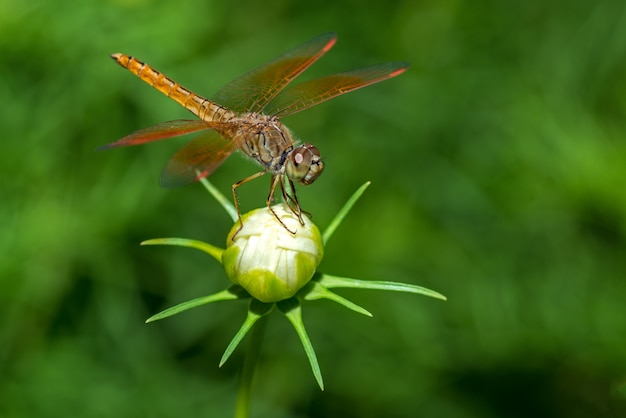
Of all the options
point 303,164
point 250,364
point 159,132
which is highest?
point 159,132

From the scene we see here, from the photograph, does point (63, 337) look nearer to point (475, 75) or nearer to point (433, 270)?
point (433, 270)

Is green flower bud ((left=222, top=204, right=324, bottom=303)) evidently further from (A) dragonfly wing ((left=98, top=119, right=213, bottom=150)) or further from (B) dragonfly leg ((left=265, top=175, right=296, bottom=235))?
(A) dragonfly wing ((left=98, top=119, right=213, bottom=150))

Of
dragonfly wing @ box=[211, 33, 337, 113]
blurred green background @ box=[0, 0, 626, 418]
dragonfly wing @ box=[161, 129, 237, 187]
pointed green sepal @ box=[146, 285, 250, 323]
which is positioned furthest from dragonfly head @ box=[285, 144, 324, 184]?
blurred green background @ box=[0, 0, 626, 418]

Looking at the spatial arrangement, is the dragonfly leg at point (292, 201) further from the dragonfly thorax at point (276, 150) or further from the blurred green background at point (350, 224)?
the blurred green background at point (350, 224)

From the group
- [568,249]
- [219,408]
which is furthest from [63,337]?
[568,249]

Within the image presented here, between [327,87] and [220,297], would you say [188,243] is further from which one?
[327,87]

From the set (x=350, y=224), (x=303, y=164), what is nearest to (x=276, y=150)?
(x=303, y=164)

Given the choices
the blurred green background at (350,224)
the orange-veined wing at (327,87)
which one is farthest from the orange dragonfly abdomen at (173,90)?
the blurred green background at (350,224)

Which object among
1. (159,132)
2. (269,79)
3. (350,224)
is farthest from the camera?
(350,224)
